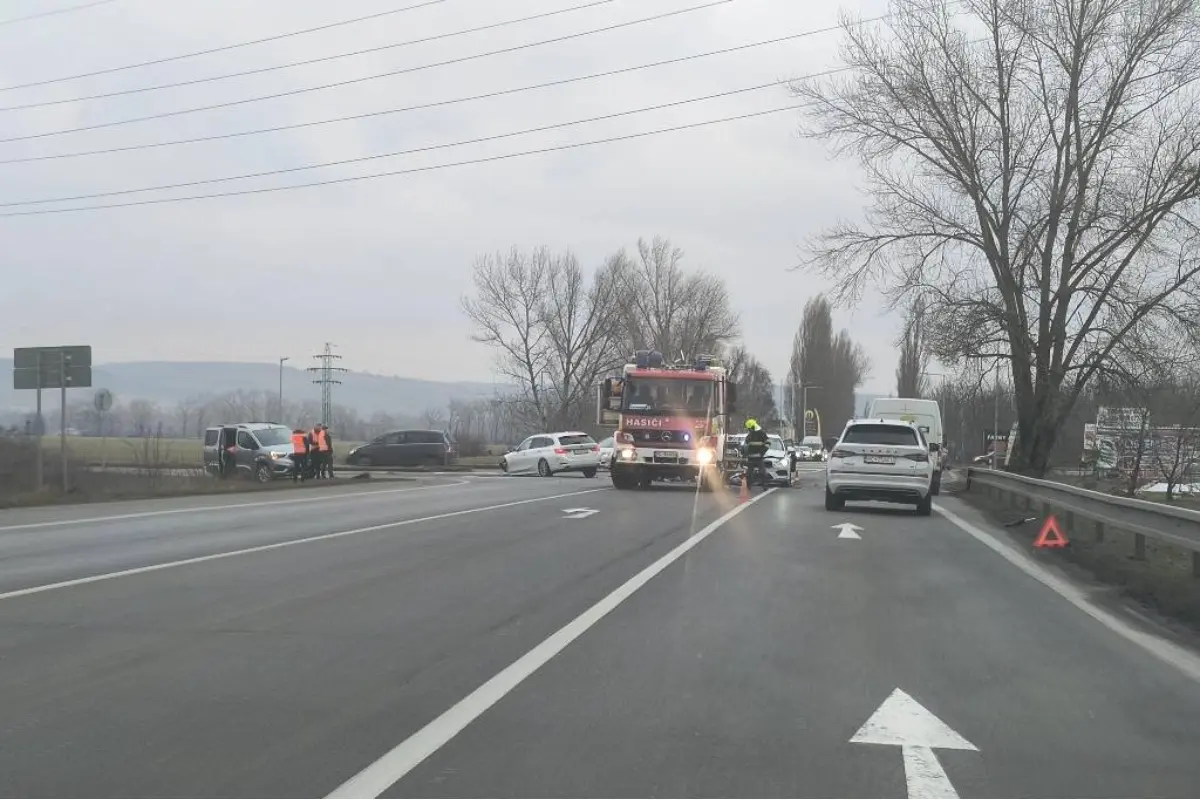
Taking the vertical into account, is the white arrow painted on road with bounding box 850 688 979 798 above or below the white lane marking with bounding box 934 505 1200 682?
above

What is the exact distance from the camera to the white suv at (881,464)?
22.6 metres

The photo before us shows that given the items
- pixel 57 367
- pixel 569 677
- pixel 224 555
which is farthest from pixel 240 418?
pixel 569 677

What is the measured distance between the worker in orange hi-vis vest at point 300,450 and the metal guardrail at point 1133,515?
19861mm

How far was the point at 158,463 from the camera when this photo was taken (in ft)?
103

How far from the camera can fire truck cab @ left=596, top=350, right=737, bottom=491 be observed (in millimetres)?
29062

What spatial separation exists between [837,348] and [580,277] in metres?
47.2

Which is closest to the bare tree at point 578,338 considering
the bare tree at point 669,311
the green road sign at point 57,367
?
the bare tree at point 669,311

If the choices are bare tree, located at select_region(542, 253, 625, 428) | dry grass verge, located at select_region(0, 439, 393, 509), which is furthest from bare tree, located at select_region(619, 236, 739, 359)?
dry grass verge, located at select_region(0, 439, 393, 509)

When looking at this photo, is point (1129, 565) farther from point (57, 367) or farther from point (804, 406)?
point (804, 406)

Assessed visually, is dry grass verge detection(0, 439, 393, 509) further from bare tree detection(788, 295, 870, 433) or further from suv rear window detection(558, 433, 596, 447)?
bare tree detection(788, 295, 870, 433)

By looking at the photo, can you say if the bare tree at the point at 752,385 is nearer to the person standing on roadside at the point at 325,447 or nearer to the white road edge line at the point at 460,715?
the person standing on roadside at the point at 325,447

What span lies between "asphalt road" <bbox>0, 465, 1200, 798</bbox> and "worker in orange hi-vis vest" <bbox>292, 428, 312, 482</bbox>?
18.9 meters

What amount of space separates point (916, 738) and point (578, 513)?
50.0ft

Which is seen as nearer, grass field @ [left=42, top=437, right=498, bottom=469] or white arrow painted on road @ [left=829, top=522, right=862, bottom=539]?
white arrow painted on road @ [left=829, top=522, right=862, bottom=539]
